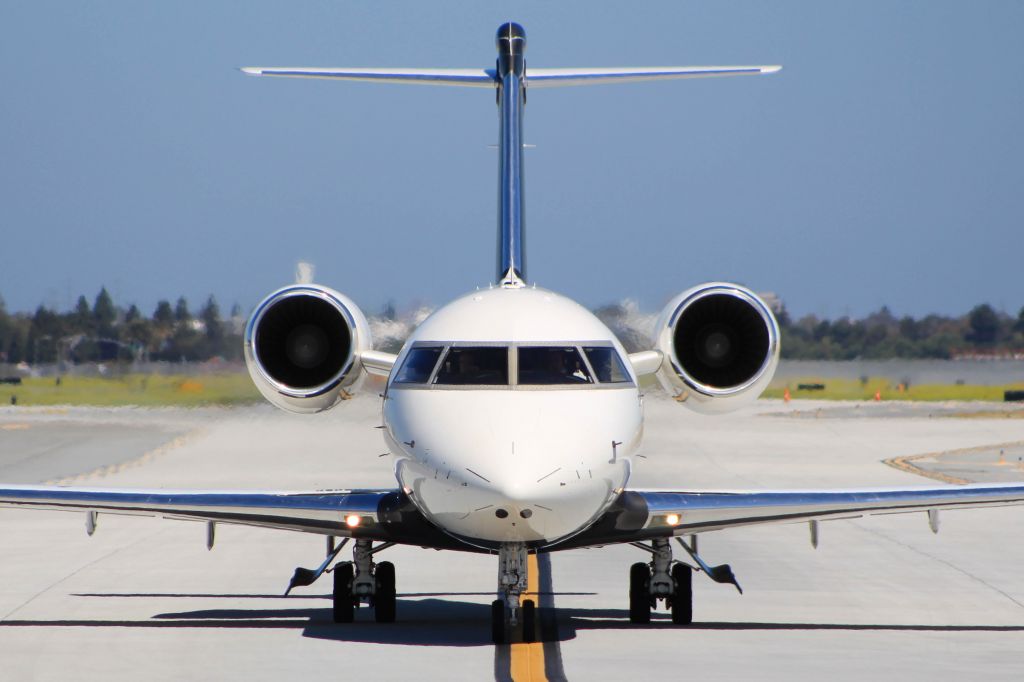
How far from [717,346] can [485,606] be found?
11.3ft

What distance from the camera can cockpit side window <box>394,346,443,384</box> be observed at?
42.4ft

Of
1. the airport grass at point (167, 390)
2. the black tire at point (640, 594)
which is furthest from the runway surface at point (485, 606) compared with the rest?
the airport grass at point (167, 390)

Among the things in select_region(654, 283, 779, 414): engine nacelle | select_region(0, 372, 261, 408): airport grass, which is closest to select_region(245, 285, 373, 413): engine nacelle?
select_region(654, 283, 779, 414): engine nacelle

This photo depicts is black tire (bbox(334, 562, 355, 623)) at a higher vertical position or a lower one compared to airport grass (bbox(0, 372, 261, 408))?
lower

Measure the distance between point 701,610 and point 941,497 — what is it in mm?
2653

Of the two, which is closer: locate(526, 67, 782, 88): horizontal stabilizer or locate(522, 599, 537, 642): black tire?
locate(522, 599, 537, 642): black tire

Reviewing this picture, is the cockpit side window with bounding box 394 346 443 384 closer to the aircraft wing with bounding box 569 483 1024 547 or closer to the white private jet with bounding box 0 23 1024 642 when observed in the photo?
the white private jet with bounding box 0 23 1024 642

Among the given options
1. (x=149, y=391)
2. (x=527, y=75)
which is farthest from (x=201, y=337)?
(x=527, y=75)

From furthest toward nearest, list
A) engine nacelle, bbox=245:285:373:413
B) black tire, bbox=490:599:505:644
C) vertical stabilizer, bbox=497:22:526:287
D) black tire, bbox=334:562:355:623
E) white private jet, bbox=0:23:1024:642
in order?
vertical stabilizer, bbox=497:22:526:287
engine nacelle, bbox=245:285:373:413
black tire, bbox=334:562:355:623
black tire, bbox=490:599:505:644
white private jet, bbox=0:23:1024:642

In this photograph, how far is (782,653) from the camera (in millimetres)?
12891

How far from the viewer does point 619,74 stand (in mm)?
19016

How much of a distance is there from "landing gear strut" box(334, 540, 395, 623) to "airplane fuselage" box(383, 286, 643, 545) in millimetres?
1646

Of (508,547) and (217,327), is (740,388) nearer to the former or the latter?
(508,547)

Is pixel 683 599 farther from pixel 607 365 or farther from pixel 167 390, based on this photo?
pixel 167 390
